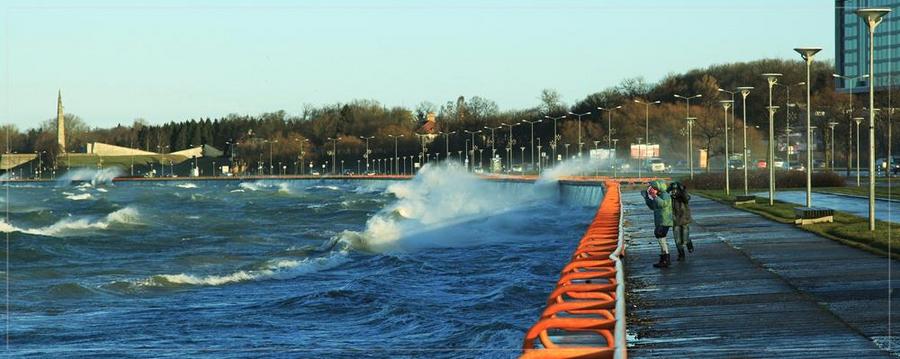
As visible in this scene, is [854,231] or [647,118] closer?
[854,231]

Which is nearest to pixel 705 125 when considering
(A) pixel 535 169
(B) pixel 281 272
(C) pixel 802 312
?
(A) pixel 535 169

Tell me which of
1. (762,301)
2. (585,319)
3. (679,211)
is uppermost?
(679,211)

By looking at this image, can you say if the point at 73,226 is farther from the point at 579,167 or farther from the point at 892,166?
the point at 579,167

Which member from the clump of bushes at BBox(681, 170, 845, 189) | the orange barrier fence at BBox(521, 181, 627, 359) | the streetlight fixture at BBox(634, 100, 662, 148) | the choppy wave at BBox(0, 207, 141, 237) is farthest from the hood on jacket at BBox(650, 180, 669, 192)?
the streetlight fixture at BBox(634, 100, 662, 148)

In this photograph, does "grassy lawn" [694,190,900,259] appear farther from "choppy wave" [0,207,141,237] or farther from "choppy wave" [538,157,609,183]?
"choppy wave" [538,157,609,183]

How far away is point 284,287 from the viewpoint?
101 feet

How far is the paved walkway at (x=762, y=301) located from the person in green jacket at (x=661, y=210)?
27 centimetres

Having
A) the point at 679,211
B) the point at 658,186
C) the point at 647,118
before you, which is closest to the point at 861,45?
the point at 647,118

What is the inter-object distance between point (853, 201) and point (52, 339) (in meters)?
34.3

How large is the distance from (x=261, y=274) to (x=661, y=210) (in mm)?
14526

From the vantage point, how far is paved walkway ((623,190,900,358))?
12.9 m

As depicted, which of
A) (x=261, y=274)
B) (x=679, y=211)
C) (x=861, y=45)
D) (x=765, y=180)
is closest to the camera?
(x=679, y=211)

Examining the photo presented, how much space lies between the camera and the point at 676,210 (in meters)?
22.4

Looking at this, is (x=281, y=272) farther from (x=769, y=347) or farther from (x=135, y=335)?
(x=769, y=347)
